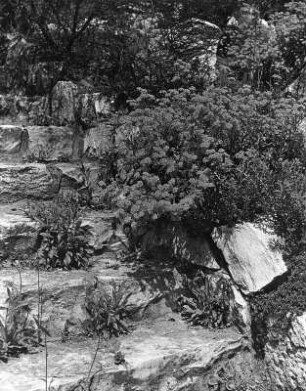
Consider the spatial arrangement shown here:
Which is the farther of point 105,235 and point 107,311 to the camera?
point 105,235

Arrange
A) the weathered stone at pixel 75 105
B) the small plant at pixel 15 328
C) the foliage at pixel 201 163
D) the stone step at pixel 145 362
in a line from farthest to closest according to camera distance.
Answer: the weathered stone at pixel 75 105
the foliage at pixel 201 163
the small plant at pixel 15 328
the stone step at pixel 145 362

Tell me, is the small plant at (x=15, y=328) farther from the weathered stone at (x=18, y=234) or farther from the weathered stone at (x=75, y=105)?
the weathered stone at (x=75, y=105)

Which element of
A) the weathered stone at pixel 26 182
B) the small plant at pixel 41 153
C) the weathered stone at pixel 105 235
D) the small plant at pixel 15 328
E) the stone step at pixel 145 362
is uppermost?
the small plant at pixel 41 153

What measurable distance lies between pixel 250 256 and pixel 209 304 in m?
0.67

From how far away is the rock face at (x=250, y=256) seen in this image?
18.4ft

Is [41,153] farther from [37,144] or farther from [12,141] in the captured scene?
[12,141]

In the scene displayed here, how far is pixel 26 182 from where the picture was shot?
698 cm

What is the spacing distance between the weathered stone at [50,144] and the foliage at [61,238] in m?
1.53

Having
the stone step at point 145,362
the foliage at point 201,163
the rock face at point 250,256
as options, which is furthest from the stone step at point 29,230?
the rock face at point 250,256

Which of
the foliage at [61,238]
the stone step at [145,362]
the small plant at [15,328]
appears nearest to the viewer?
the stone step at [145,362]

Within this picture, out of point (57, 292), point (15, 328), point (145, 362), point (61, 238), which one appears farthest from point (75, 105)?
Answer: point (145, 362)

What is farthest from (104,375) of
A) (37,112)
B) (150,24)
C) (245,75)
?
(150,24)

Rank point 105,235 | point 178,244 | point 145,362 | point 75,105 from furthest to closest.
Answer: point 75,105 → point 105,235 → point 178,244 → point 145,362

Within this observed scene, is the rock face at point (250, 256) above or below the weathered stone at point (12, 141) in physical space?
below
